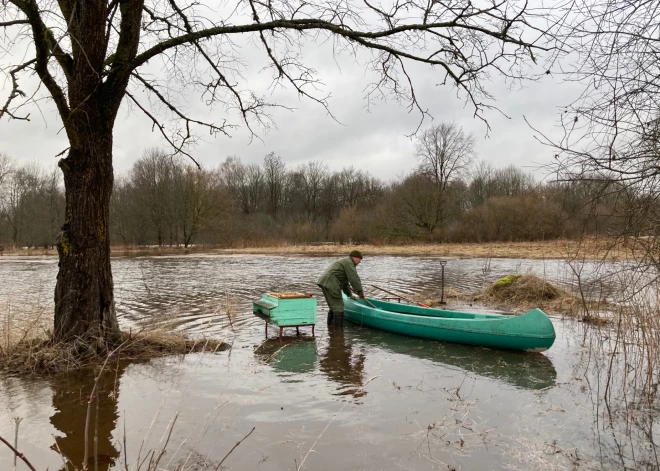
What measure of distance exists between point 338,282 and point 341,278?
19 cm

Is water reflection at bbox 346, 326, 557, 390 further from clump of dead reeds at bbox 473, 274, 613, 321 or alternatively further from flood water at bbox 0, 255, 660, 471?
clump of dead reeds at bbox 473, 274, 613, 321

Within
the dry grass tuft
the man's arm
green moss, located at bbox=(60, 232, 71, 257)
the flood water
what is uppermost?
green moss, located at bbox=(60, 232, 71, 257)

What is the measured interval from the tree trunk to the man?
178 inches

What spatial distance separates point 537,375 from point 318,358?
11.0 ft

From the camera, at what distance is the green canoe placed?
8.33 metres

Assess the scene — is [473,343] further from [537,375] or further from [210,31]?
[210,31]

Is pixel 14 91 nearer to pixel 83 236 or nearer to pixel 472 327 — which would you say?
pixel 83 236

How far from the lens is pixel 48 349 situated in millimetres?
7027

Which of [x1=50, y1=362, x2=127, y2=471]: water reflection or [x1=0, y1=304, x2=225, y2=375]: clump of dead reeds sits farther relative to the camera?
[x1=0, y1=304, x2=225, y2=375]: clump of dead reeds

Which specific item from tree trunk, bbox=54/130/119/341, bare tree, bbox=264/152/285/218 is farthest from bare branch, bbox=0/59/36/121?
bare tree, bbox=264/152/285/218

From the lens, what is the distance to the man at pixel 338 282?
10367 millimetres

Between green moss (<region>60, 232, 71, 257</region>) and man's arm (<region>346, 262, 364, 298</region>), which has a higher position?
green moss (<region>60, 232, 71, 257</region>)

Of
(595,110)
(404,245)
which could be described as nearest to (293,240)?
(404,245)

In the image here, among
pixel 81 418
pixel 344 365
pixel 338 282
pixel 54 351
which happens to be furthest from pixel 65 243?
pixel 338 282
